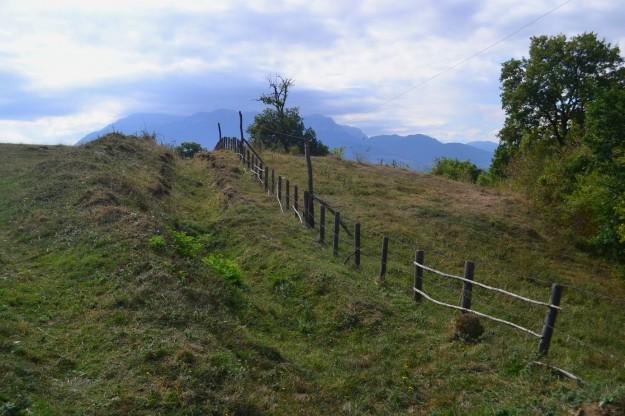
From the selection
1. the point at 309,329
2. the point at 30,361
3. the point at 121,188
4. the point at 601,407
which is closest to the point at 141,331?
the point at 30,361

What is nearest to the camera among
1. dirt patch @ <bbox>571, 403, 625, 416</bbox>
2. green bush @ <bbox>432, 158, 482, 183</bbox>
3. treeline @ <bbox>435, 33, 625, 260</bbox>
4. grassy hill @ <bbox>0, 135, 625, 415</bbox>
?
dirt patch @ <bbox>571, 403, 625, 416</bbox>

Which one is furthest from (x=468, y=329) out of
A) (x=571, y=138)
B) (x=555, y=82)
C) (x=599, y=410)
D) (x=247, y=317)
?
(x=555, y=82)

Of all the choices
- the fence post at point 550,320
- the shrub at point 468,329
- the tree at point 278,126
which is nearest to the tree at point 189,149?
the tree at point 278,126

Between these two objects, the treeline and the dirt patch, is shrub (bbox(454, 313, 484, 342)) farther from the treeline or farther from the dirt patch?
the treeline

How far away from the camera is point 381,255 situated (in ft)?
50.3

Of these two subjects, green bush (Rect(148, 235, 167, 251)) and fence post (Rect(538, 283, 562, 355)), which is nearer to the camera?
fence post (Rect(538, 283, 562, 355))

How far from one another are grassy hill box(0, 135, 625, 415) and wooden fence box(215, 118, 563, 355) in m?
0.34

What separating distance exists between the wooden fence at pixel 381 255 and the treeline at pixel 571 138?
7230mm

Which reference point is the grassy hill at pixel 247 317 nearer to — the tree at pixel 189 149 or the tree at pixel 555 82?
the tree at pixel 555 82

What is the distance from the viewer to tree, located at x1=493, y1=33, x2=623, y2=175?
31750 mm

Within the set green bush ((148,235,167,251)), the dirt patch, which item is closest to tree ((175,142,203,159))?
green bush ((148,235,167,251))

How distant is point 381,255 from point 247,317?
6.77 m

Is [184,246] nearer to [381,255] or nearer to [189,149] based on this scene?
[381,255]

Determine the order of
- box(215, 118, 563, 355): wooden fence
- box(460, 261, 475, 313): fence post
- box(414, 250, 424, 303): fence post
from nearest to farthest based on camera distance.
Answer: box(215, 118, 563, 355): wooden fence, box(460, 261, 475, 313): fence post, box(414, 250, 424, 303): fence post
